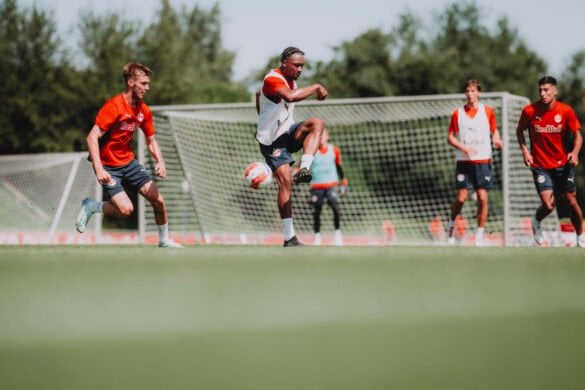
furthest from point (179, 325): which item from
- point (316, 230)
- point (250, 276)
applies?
point (316, 230)

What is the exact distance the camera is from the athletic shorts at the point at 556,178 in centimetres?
909

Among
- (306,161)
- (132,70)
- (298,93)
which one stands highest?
(132,70)

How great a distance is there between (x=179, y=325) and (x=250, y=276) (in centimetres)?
31

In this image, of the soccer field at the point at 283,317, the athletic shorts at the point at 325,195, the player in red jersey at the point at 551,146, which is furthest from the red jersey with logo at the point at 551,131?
the soccer field at the point at 283,317

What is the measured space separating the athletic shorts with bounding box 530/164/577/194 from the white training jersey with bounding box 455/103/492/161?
1.13 m

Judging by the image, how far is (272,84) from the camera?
22.9 feet

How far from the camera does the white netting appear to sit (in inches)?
705

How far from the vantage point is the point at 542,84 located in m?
8.98

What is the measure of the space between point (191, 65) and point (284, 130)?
61702 millimetres

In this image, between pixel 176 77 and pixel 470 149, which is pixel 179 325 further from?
pixel 176 77

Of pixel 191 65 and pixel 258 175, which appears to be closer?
pixel 258 175

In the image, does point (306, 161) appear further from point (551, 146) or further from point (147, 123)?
point (551, 146)

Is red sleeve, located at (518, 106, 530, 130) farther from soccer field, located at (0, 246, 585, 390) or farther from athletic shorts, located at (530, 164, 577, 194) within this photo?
soccer field, located at (0, 246, 585, 390)

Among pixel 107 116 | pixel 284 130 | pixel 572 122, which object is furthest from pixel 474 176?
pixel 107 116
